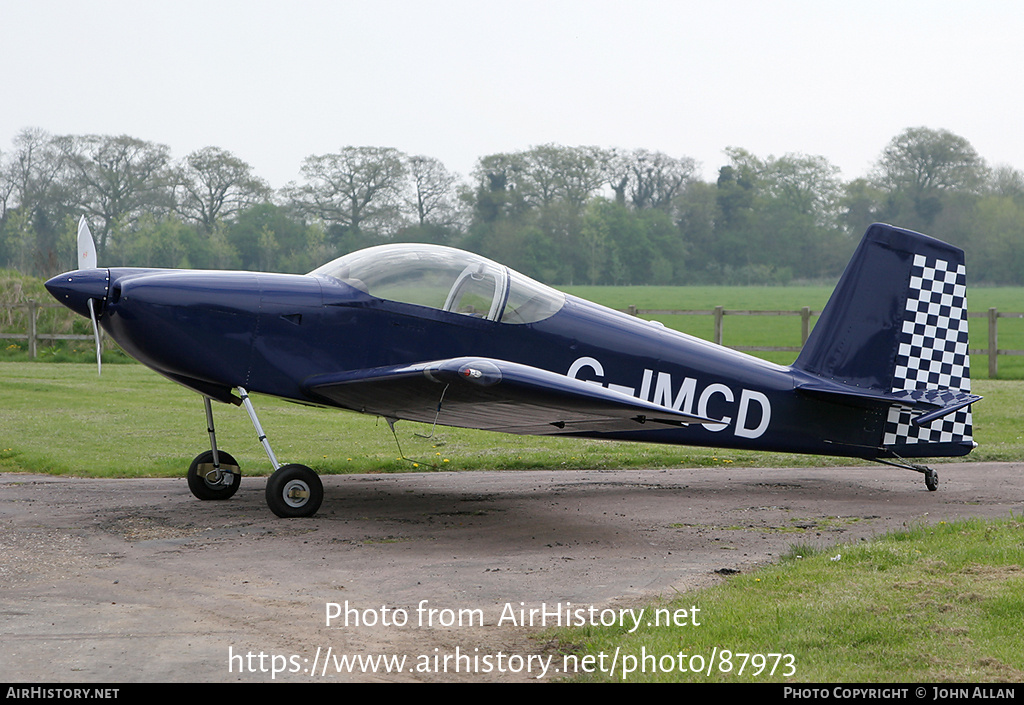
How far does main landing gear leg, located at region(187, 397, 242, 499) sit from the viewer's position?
8609 millimetres

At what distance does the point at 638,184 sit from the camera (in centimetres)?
6688

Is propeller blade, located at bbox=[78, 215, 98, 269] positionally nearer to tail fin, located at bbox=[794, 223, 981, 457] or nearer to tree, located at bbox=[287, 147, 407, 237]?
tail fin, located at bbox=[794, 223, 981, 457]

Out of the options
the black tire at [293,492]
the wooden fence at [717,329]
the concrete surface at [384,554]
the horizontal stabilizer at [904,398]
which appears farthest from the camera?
the wooden fence at [717,329]

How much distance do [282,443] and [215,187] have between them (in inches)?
1610

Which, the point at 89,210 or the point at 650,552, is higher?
the point at 89,210

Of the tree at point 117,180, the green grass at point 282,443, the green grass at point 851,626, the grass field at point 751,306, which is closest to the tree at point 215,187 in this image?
the tree at point 117,180

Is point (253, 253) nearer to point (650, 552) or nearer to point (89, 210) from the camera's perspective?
point (89, 210)

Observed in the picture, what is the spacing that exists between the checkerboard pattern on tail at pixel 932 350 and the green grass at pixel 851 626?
3.36 metres

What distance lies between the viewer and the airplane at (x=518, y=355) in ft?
24.7

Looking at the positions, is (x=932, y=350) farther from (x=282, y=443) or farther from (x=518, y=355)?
(x=282, y=443)

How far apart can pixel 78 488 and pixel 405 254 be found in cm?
409

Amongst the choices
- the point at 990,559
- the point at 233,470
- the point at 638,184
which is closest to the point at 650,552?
the point at 990,559

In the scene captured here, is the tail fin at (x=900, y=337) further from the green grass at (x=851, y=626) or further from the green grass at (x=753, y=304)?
the green grass at (x=753, y=304)
